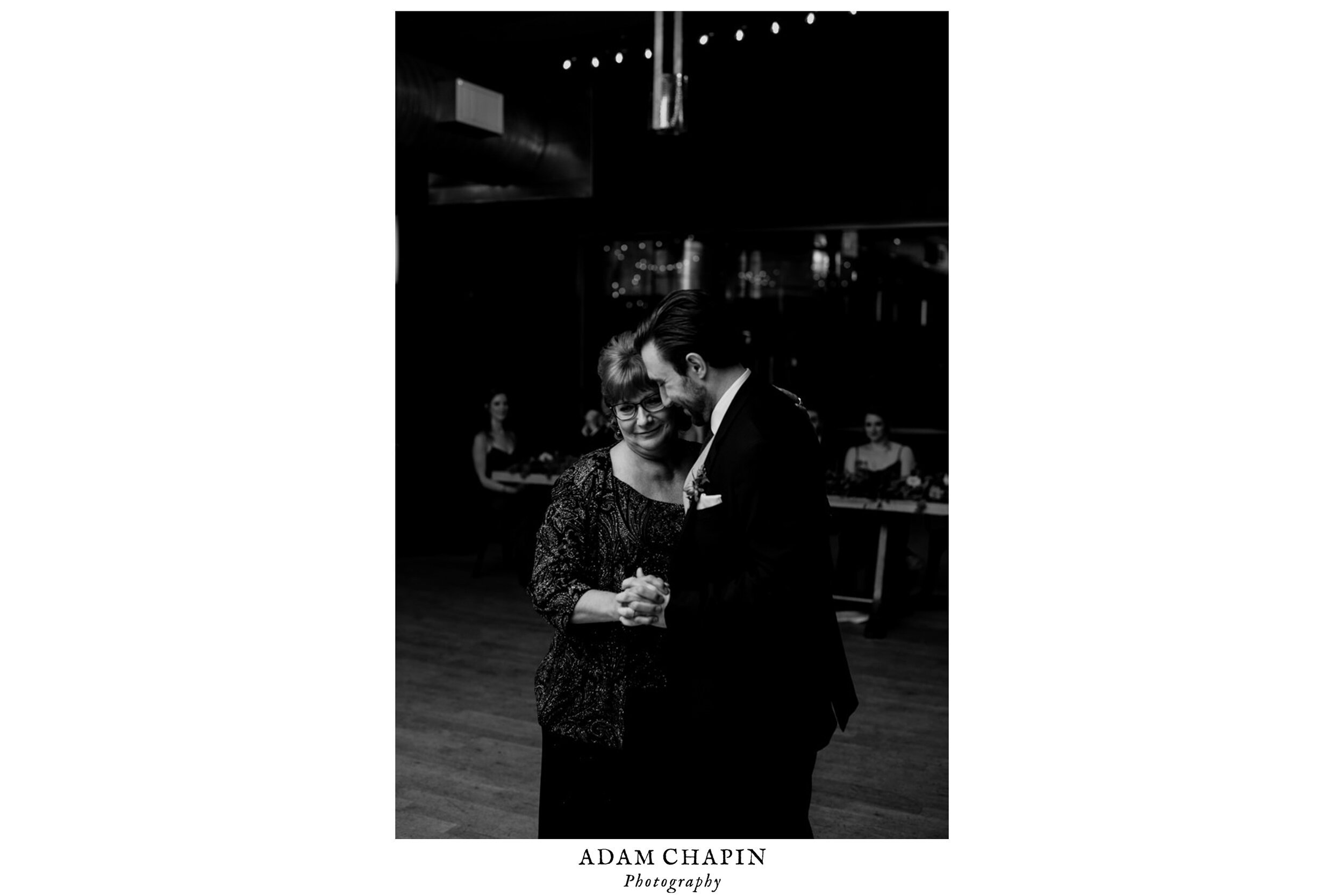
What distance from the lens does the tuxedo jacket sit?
1.83m

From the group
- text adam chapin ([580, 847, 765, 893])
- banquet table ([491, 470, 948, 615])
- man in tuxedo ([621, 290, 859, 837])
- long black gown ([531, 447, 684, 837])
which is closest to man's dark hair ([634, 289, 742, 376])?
man in tuxedo ([621, 290, 859, 837])

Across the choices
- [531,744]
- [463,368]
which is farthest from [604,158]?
[531,744]

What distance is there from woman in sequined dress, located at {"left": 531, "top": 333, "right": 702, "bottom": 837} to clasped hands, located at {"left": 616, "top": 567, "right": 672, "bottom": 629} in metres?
0.14

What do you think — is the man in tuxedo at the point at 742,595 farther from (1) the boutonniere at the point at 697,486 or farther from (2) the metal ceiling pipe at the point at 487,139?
(2) the metal ceiling pipe at the point at 487,139

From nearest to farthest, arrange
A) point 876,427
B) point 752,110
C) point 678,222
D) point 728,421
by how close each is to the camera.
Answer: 1. point 728,421
2. point 876,427
3. point 752,110
4. point 678,222

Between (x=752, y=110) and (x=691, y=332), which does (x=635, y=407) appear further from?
(x=752, y=110)

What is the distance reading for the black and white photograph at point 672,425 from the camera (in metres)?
1.96

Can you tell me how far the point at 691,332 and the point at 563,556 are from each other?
0.50 m

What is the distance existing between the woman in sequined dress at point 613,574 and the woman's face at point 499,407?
5.67 meters

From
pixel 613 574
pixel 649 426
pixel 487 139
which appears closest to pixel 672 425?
pixel 649 426

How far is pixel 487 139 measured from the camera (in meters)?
7.24

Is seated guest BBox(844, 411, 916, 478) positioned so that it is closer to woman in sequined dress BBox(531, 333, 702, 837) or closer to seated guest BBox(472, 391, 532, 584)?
seated guest BBox(472, 391, 532, 584)

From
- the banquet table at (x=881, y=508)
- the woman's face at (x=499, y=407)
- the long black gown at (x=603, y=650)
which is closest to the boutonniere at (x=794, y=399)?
the long black gown at (x=603, y=650)

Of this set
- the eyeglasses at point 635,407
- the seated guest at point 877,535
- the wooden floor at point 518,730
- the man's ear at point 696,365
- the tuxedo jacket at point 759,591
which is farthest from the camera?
the seated guest at point 877,535
